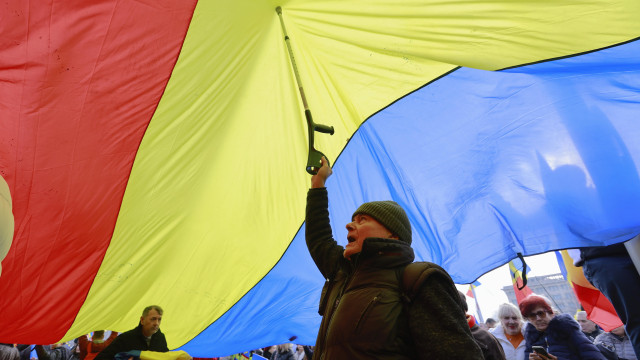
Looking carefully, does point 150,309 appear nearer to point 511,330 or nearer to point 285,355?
point 511,330

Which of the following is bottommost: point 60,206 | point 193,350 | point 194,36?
point 193,350

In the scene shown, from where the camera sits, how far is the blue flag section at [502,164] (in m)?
1.82

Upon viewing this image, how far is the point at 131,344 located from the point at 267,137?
144 cm

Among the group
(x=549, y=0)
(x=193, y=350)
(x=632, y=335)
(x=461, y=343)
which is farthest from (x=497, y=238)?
(x=193, y=350)

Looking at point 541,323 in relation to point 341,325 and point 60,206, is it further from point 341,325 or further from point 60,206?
point 60,206

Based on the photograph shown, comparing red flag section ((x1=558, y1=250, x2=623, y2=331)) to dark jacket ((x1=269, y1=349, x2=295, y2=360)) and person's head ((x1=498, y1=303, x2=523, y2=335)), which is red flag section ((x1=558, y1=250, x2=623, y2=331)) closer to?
person's head ((x1=498, y1=303, x2=523, y2=335))

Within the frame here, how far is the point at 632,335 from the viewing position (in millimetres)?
1918

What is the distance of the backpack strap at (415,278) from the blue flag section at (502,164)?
119cm

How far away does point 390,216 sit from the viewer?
1347mm

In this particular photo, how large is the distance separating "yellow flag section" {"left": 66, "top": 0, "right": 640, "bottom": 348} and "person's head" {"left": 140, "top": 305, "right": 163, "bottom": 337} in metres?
0.06

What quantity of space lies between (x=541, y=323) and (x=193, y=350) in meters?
2.27

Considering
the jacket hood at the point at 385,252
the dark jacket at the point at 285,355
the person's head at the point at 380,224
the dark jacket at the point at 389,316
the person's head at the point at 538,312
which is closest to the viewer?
the dark jacket at the point at 389,316

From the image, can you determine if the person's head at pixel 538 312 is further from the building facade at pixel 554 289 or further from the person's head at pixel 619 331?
the building facade at pixel 554 289

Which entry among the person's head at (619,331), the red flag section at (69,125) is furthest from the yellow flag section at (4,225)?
the person's head at (619,331)
